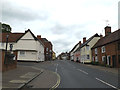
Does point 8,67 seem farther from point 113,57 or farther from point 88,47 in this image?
point 88,47

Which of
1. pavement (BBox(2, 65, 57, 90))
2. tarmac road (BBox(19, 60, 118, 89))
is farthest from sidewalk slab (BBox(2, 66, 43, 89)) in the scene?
tarmac road (BBox(19, 60, 118, 89))

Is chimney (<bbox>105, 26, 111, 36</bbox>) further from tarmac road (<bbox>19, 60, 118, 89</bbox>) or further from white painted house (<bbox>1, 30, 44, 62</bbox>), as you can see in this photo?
tarmac road (<bbox>19, 60, 118, 89</bbox>)

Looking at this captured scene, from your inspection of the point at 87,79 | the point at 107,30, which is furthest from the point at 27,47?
the point at 87,79

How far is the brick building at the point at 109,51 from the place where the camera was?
27.5m

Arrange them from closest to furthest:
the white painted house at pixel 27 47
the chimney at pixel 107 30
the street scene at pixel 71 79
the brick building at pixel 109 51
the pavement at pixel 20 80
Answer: the pavement at pixel 20 80 < the street scene at pixel 71 79 < the brick building at pixel 109 51 < the chimney at pixel 107 30 < the white painted house at pixel 27 47

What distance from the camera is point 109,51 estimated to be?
101ft

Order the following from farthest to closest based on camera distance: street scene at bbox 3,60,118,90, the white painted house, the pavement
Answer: the white painted house, street scene at bbox 3,60,118,90, the pavement

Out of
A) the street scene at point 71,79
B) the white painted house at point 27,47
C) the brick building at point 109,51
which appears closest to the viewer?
the street scene at point 71,79

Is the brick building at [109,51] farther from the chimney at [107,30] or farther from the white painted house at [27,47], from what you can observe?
the white painted house at [27,47]

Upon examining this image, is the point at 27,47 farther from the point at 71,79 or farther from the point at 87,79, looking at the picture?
the point at 87,79

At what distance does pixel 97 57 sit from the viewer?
38.7 metres

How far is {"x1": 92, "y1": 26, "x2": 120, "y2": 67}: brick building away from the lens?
27531 mm

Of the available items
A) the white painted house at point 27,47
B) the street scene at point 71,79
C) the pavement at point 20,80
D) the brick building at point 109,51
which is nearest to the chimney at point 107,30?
the brick building at point 109,51

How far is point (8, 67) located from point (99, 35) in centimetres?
3432
